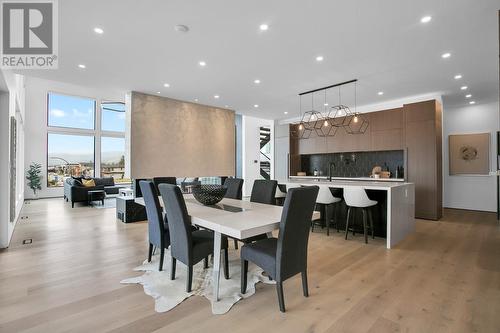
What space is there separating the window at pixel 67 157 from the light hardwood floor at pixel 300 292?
6.24 m

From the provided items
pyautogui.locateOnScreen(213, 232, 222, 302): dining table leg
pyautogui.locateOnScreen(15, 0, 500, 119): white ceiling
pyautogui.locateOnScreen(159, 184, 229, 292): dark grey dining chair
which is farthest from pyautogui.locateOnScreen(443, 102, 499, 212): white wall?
pyautogui.locateOnScreen(213, 232, 222, 302): dining table leg

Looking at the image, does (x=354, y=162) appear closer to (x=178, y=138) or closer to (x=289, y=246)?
(x=178, y=138)

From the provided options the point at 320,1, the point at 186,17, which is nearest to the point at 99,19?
the point at 186,17

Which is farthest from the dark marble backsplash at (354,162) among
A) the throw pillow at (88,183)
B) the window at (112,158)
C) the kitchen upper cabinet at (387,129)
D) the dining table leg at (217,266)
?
the window at (112,158)

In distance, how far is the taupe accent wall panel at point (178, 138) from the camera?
5.89m

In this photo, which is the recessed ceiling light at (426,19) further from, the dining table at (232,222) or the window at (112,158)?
the window at (112,158)

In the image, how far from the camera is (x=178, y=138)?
656 cm

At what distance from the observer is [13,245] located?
12.0ft

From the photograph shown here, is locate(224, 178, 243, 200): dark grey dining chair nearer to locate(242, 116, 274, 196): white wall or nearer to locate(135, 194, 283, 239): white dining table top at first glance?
locate(135, 194, 283, 239): white dining table top

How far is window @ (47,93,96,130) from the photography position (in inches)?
359

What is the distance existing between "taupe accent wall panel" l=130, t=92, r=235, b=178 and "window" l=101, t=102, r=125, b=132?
17.3 ft

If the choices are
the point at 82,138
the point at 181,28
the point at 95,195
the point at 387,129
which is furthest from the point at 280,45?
the point at 82,138

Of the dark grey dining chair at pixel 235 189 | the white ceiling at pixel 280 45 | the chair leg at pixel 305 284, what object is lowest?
the chair leg at pixel 305 284

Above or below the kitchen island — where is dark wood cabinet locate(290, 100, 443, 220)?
above
